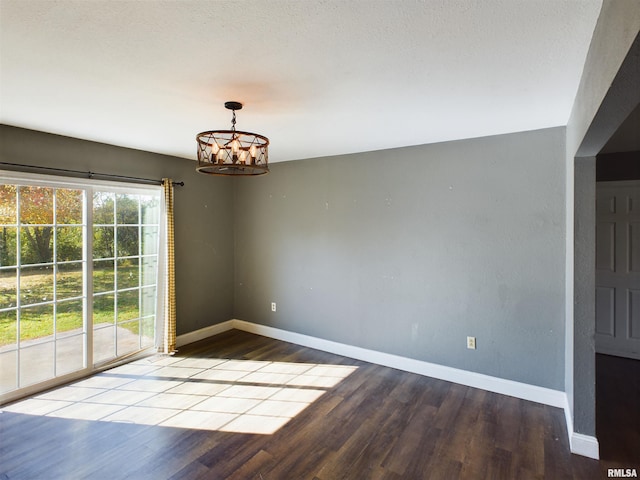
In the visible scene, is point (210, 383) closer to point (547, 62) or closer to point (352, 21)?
point (352, 21)

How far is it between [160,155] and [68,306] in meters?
1.92

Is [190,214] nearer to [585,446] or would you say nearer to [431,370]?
[431,370]

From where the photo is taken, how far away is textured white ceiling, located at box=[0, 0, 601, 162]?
1452 mm

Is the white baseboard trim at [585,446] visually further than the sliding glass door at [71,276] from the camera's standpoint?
No

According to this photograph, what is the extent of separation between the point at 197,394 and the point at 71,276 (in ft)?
5.65

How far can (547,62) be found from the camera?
73.9 inches

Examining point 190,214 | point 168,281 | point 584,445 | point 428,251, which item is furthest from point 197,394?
point 584,445

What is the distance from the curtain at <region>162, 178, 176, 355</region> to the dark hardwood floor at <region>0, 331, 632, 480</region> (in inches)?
21.9

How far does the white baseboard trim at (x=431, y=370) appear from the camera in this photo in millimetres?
2426

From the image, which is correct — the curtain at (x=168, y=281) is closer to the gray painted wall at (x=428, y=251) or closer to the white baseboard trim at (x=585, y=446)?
the gray painted wall at (x=428, y=251)

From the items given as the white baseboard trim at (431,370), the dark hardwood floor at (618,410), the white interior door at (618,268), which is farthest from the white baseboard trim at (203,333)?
the white interior door at (618,268)

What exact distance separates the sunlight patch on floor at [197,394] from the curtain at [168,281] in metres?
0.23

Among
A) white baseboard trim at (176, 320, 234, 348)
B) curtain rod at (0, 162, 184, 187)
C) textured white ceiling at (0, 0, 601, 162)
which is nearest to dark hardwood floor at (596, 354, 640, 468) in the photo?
textured white ceiling at (0, 0, 601, 162)

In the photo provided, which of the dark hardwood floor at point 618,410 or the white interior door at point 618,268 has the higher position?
the white interior door at point 618,268
